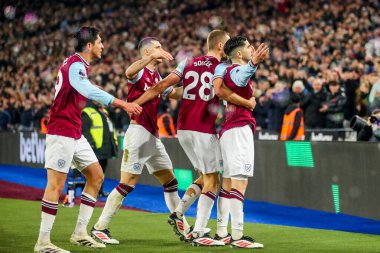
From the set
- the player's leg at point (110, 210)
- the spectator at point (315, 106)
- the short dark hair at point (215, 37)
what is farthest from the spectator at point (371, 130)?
the player's leg at point (110, 210)

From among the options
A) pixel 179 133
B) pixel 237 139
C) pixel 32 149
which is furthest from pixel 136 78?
pixel 32 149

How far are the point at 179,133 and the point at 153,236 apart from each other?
145cm

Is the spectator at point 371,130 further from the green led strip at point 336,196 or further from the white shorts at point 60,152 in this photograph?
the white shorts at point 60,152

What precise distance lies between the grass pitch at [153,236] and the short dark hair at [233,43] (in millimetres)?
2175

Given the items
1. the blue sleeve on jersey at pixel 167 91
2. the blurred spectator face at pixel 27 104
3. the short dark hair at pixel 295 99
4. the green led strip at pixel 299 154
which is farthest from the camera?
the blurred spectator face at pixel 27 104

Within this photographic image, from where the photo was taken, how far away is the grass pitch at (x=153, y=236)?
867 centimetres

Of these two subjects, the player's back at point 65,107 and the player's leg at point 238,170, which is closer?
the player's back at point 65,107

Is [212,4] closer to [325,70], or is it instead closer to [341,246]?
[325,70]

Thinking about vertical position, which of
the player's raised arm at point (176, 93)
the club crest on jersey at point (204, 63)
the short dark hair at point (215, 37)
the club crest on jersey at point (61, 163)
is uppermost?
the short dark hair at point (215, 37)

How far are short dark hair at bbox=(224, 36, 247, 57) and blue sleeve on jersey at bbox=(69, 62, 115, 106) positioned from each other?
152 cm

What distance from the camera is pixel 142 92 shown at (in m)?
9.45

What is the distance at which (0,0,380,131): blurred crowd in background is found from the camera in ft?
55.4

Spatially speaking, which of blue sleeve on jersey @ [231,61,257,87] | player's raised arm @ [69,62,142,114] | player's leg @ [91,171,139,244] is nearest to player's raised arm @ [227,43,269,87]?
blue sleeve on jersey @ [231,61,257,87]

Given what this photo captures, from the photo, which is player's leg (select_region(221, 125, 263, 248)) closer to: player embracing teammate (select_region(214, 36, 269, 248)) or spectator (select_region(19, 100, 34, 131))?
player embracing teammate (select_region(214, 36, 269, 248))
